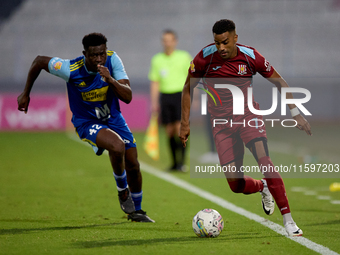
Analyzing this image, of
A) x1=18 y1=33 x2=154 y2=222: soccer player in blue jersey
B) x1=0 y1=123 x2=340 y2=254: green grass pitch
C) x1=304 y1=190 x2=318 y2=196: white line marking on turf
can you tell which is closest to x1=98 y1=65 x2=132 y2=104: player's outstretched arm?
x1=18 y1=33 x2=154 y2=222: soccer player in blue jersey

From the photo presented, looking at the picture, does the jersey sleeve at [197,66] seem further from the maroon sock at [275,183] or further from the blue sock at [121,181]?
the blue sock at [121,181]

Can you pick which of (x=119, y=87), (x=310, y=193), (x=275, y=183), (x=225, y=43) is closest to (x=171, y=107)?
(x=310, y=193)

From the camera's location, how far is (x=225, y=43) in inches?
186

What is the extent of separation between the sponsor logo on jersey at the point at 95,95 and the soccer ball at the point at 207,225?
1627 millimetres

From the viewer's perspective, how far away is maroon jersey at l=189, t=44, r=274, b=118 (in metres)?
4.89

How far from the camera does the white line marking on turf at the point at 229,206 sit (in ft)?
14.0

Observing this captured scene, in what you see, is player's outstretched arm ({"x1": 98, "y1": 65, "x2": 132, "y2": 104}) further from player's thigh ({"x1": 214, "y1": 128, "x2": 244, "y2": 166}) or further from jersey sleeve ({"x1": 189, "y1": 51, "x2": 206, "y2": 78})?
player's thigh ({"x1": 214, "y1": 128, "x2": 244, "y2": 166})

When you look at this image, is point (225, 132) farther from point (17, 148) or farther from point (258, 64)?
point (17, 148)

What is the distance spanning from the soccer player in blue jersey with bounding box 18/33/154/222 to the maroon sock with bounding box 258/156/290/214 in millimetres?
1385

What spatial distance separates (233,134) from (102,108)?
1.38 metres

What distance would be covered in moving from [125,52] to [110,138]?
17312 millimetres

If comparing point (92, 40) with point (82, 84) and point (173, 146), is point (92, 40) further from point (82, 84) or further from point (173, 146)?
point (173, 146)

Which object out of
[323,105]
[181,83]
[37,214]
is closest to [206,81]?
[37,214]

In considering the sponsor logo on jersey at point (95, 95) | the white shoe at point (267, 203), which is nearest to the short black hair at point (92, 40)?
the sponsor logo on jersey at point (95, 95)
